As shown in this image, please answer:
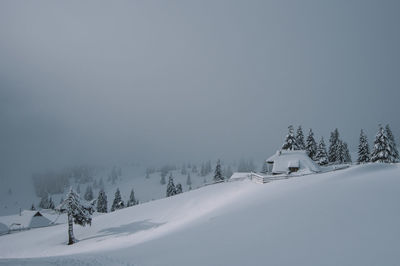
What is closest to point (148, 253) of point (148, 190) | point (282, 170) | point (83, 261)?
point (83, 261)

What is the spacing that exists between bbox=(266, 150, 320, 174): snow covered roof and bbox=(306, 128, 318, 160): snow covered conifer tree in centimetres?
1869

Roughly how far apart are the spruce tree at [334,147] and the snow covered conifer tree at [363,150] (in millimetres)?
5503

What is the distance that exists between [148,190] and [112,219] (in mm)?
142012

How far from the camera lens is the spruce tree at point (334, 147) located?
221ft

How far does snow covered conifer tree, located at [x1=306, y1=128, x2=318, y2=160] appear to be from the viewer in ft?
207

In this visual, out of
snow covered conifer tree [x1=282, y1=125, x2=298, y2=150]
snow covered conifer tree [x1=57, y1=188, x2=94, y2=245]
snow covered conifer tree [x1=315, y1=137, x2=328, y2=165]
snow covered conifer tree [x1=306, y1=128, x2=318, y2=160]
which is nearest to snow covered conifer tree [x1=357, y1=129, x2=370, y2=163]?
snow covered conifer tree [x1=315, y1=137, x2=328, y2=165]

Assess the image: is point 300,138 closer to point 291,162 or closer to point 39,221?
point 291,162

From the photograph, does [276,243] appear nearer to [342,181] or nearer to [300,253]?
[300,253]

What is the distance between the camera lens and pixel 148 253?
619 inches

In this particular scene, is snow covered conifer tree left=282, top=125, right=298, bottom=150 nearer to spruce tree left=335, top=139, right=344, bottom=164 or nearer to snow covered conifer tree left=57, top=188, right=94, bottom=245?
spruce tree left=335, top=139, right=344, bottom=164

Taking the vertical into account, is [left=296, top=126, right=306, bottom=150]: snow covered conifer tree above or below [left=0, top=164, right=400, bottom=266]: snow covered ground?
above

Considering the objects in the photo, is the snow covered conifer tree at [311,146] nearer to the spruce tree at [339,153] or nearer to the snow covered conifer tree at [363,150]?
the spruce tree at [339,153]

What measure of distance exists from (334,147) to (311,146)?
33.2 ft

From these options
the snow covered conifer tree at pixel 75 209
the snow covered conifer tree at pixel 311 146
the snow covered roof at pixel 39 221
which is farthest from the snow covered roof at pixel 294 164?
the snow covered roof at pixel 39 221
